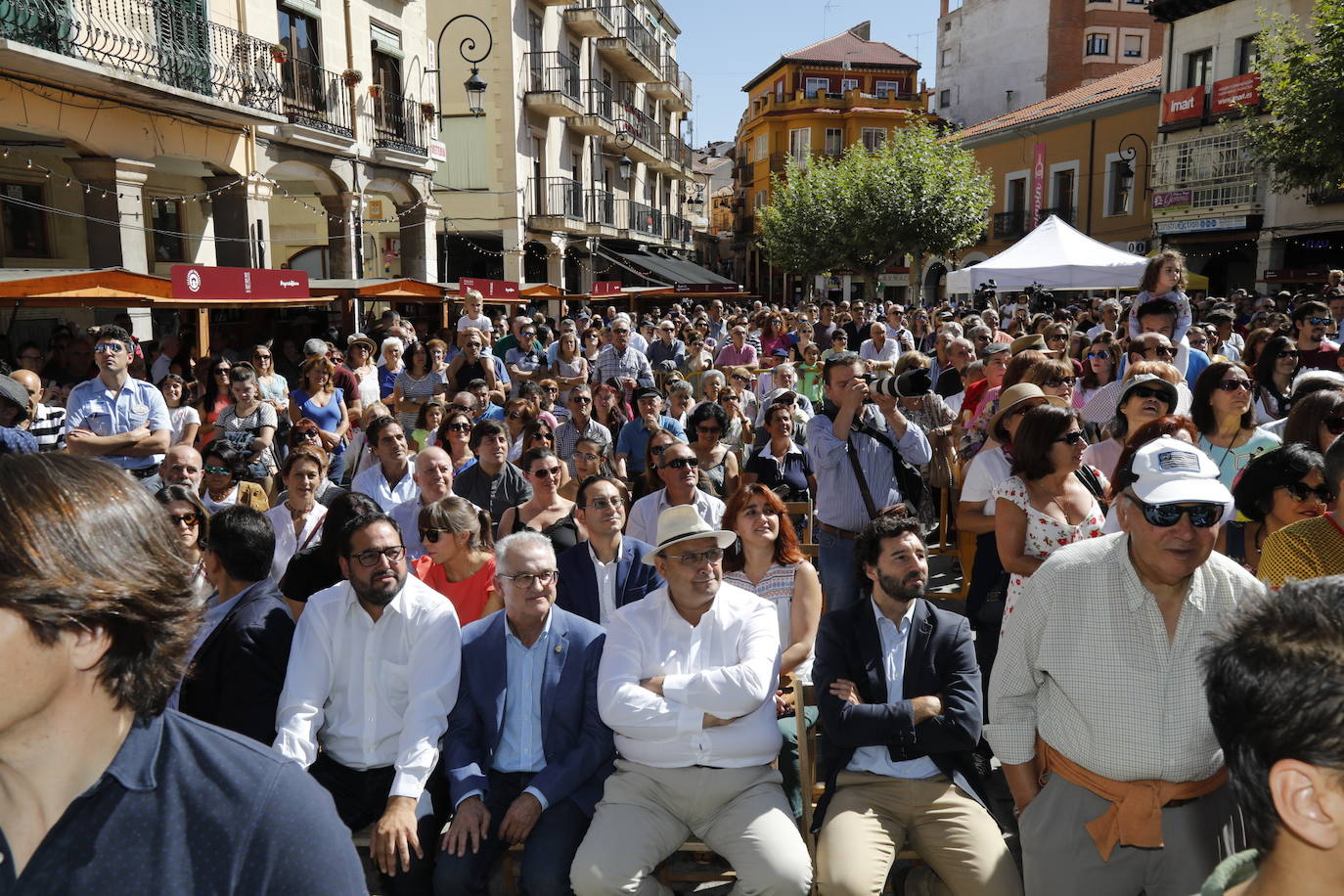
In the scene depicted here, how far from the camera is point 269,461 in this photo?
6.92 meters

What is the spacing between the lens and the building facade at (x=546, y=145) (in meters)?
25.1

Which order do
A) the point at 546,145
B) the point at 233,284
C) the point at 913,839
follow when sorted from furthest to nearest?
1. the point at 546,145
2. the point at 233,284
3. the point at 913,839

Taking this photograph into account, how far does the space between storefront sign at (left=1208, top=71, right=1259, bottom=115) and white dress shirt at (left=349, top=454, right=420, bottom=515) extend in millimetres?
24673

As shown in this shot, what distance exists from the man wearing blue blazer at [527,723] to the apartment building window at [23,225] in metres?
13.7

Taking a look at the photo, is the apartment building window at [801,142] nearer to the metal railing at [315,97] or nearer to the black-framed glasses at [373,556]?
the metal railing at [315,97]

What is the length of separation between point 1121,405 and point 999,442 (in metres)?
0.95

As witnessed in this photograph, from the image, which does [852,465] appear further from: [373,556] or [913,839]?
[373,556]

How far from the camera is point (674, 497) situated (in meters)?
5.53

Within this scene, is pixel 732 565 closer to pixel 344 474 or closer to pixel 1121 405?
pixel 1121 405

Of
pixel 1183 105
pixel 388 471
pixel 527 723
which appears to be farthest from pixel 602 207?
pixel 527 723

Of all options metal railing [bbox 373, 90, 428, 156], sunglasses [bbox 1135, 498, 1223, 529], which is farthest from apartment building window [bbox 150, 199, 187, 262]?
sunglasses [bbox 1135, 498, 1223, 529]

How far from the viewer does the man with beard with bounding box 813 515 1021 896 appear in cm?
335

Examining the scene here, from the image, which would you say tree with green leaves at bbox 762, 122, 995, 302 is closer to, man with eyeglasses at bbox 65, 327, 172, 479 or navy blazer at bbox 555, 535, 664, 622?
man with eyeglasses at bbox 65, 327, 172, 479

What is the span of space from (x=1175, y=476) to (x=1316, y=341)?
602cm
